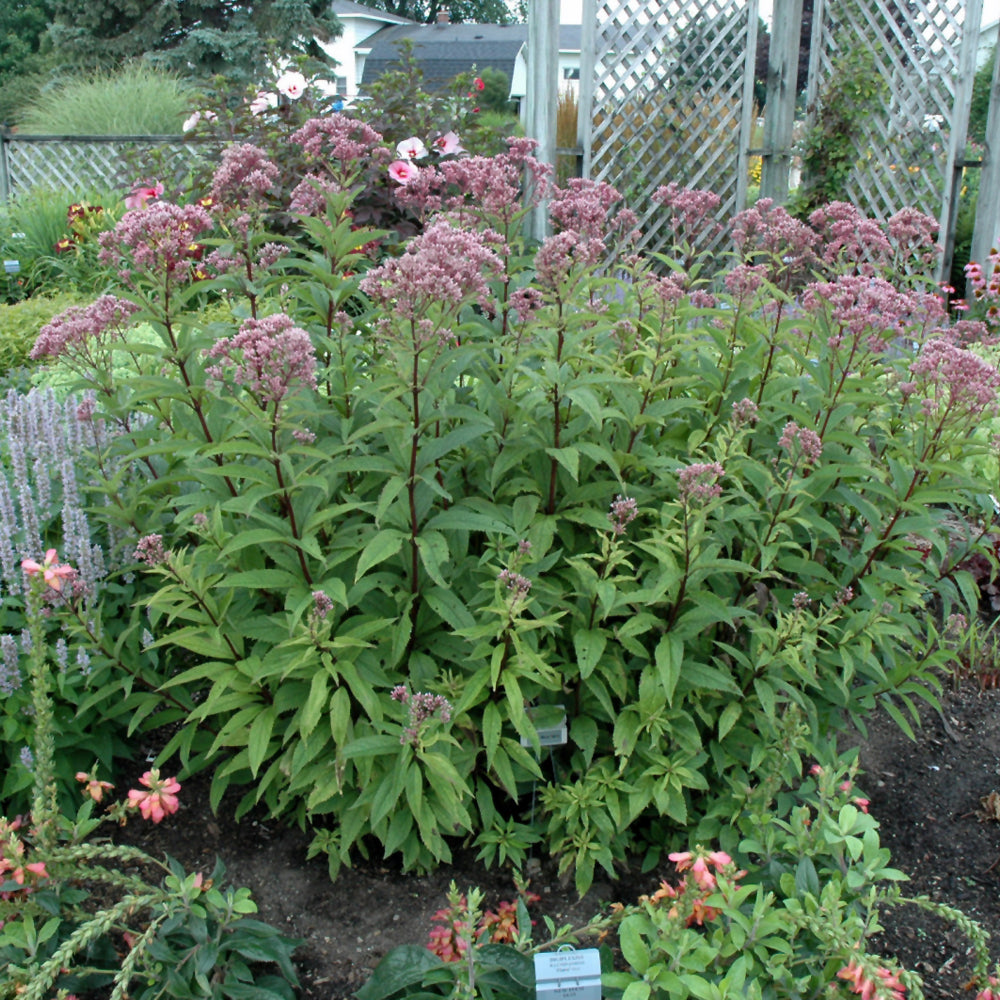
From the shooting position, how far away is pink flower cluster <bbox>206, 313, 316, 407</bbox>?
5.70ft

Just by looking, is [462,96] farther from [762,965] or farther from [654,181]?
[762,965]

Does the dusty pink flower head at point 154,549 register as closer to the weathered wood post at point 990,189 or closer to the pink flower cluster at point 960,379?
the pink flower cluster at point 960,379

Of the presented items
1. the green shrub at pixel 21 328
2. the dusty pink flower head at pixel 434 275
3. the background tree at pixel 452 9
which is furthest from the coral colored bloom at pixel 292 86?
the background tree at pixel 452 9

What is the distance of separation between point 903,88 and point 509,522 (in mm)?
7020

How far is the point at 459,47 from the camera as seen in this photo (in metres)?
46.0

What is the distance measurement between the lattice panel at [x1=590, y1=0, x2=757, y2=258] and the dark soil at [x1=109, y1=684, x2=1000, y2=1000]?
5148mm

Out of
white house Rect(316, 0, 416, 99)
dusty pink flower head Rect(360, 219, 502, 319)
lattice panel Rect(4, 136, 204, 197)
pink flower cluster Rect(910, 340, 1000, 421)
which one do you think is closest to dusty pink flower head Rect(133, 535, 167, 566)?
dusty pink flower head Rect(360, 219, 502, 319)

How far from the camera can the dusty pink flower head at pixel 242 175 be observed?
7.54 ft

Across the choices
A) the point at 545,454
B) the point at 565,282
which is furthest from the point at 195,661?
the point at 565,282

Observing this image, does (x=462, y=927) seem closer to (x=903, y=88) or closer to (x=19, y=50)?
(x=903, y=88)

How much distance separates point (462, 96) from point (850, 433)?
5.36 metres

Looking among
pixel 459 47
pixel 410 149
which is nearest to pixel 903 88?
pixel 410 149

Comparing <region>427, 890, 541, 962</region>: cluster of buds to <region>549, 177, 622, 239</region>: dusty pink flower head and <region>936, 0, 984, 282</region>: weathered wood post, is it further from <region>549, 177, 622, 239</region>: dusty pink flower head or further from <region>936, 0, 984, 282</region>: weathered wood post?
<region>936, 0, 984, 282</region>: weathered wood post

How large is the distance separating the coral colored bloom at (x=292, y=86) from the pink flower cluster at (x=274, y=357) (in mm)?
4744
